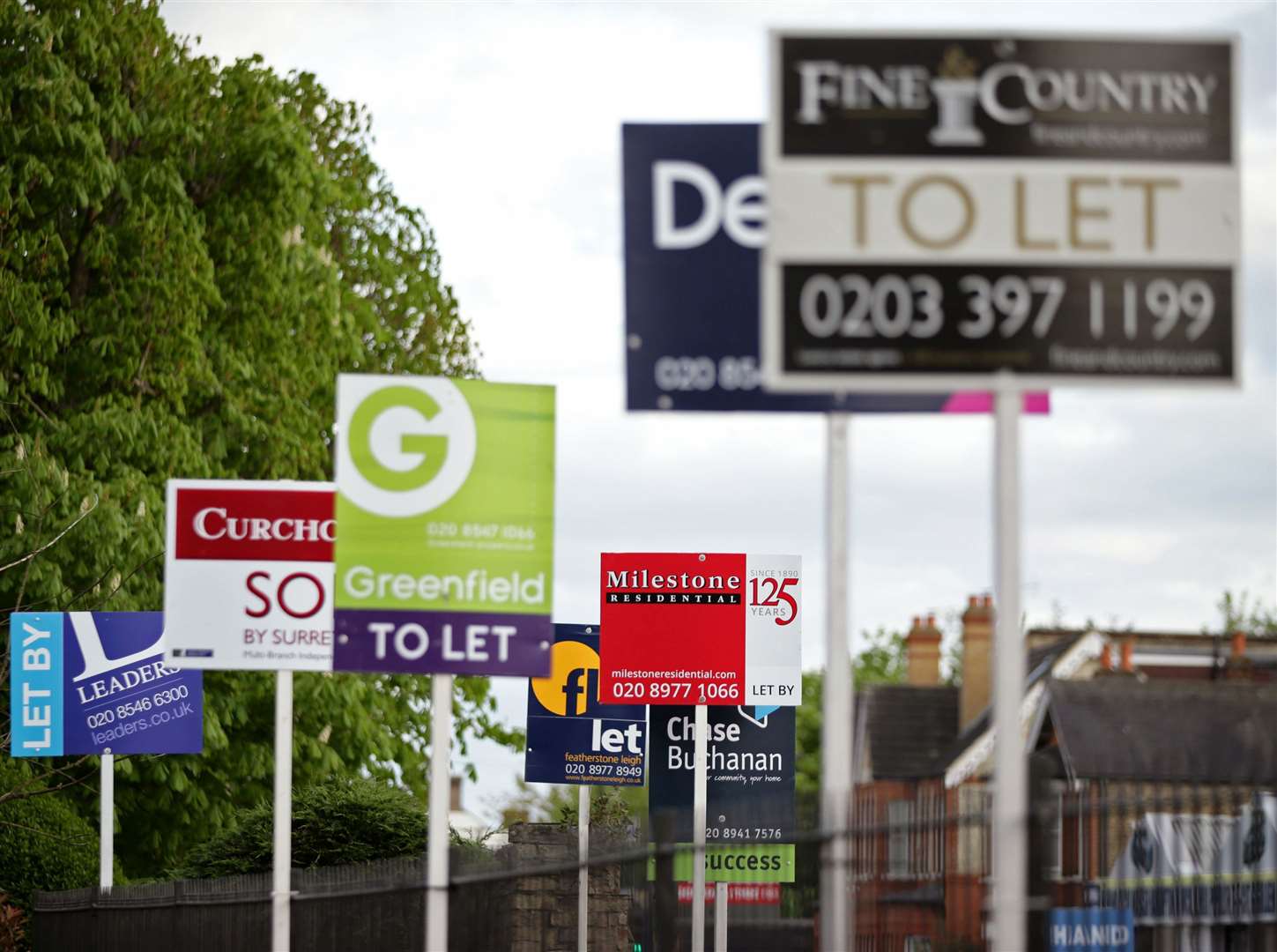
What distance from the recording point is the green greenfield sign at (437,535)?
35.2ft

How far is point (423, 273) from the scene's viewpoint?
36781 millimetres

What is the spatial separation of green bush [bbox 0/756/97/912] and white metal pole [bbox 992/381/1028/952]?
18.0 m

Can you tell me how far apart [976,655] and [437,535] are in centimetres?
4086

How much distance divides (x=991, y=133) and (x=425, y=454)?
353 cm

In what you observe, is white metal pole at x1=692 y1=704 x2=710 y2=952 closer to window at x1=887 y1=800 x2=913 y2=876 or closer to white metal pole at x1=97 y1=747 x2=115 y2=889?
window at x1=887 y1=800 x2=913 y2=876

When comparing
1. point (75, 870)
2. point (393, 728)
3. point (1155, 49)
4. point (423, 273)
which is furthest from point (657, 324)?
point (423, 273)

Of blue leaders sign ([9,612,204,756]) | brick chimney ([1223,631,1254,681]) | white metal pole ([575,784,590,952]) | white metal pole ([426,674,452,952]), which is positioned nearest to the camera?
white metal pole ([426,674,452,952])

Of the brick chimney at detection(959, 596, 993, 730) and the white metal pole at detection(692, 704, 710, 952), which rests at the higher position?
the brick chimney at detection(959, 596, 993, 730)

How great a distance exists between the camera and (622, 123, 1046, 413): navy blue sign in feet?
32.4

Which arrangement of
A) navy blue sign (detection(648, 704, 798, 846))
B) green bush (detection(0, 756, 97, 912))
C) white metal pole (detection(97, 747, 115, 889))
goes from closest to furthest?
navy blue sign (detection(648, 704, 798, 846)), white metal pole (detection(97, 747, 115, 889)), green bush (detection(0, 756, 97, 912))

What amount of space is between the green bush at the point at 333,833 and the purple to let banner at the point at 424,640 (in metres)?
12.8

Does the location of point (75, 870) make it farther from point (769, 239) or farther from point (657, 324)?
point (769, 239)

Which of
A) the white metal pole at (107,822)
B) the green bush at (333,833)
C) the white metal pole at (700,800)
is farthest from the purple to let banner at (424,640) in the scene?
the green bush at (333,833)

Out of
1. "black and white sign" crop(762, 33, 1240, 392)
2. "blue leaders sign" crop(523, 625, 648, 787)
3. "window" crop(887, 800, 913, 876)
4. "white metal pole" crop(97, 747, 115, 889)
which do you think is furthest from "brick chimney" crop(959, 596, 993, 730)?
"black and white sign" crop(762, 33, 1240, 392)
